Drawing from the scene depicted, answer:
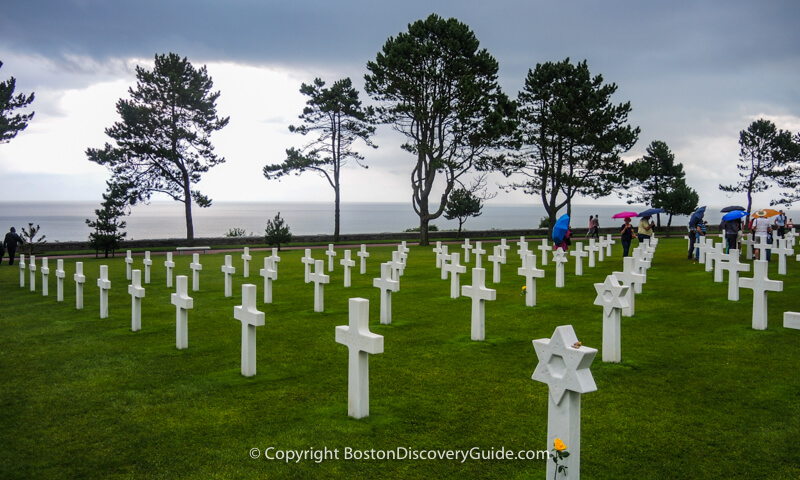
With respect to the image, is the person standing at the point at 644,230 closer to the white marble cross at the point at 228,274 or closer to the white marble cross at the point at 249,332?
the white marble cross at the point at 228,274

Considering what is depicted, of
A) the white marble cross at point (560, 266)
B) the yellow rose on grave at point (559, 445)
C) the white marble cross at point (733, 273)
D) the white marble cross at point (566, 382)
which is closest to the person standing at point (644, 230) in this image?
the white marble cross at point (560, 266)

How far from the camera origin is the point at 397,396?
5812mm

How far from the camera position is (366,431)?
4.91m

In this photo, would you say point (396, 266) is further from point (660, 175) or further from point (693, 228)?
point (660, 175)

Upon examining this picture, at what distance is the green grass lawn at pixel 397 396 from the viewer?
433 cm

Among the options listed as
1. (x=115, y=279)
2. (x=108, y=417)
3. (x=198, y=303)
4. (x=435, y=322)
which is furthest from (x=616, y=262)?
(x=108, y=417)

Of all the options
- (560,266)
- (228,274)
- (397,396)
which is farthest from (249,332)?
(560,266)

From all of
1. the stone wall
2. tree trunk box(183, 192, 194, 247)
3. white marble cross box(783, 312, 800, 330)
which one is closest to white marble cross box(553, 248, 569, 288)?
white marble cross box(783, 312, 800, 330)

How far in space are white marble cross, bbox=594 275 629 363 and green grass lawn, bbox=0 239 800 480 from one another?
0.25m

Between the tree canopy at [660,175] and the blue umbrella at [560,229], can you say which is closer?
the blue umbrella at [560,229]

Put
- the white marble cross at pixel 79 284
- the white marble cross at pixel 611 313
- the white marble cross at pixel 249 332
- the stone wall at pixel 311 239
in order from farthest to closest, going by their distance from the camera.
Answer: the stone wall at pixel 311 239 < the white marble cross at pixel 79 284 < the white marble cross at pixel 611 313 < the white marble cross at pixel 249 332

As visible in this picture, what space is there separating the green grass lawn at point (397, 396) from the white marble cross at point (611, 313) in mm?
252

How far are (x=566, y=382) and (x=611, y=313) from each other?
3.70 m

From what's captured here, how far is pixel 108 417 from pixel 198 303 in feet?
22.3
